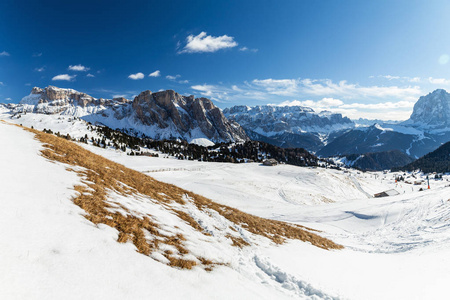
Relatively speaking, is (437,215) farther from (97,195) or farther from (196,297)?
(97,195)

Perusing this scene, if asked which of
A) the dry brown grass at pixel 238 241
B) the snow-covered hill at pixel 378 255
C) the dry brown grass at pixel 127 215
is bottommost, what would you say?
the snow-covered hill at pixel 378 255

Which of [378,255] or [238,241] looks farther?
[378,255]

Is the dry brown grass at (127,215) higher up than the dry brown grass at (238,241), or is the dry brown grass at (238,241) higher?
the dry brown grass at (127,215)

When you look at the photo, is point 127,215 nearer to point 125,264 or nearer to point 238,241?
point 125,264

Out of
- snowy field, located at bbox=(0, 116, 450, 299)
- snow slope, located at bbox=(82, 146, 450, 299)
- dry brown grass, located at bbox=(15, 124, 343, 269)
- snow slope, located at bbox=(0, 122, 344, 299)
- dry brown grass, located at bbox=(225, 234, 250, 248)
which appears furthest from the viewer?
dry brown grass, located at bbox=(225, 234, 250, 248)

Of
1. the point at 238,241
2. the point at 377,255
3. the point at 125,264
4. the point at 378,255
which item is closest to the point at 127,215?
the point at 125,264

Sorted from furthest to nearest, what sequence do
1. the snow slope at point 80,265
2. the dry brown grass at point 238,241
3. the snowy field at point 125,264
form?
the dry brown grass at point 238,241
the snowy field at point 125,264
the snow slope at point 80,265

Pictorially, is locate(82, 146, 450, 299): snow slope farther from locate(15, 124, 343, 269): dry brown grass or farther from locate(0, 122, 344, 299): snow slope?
locate(15, 124, 343, 269): dry brown grass

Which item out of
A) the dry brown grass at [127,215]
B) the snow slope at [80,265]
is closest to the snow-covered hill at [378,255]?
the snow slope at [80,265]

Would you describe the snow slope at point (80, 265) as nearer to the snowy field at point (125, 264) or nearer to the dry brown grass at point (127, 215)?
the snowy field at point (125, 264)

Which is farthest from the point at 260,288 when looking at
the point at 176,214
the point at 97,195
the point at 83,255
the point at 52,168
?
the point at 52,168

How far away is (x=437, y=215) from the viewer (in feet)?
86.5

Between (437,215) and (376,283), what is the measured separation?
2556cm

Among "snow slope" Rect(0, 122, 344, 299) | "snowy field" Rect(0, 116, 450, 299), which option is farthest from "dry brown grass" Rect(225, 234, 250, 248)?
"snow slope" Rect(0, 122, 344, 299)
